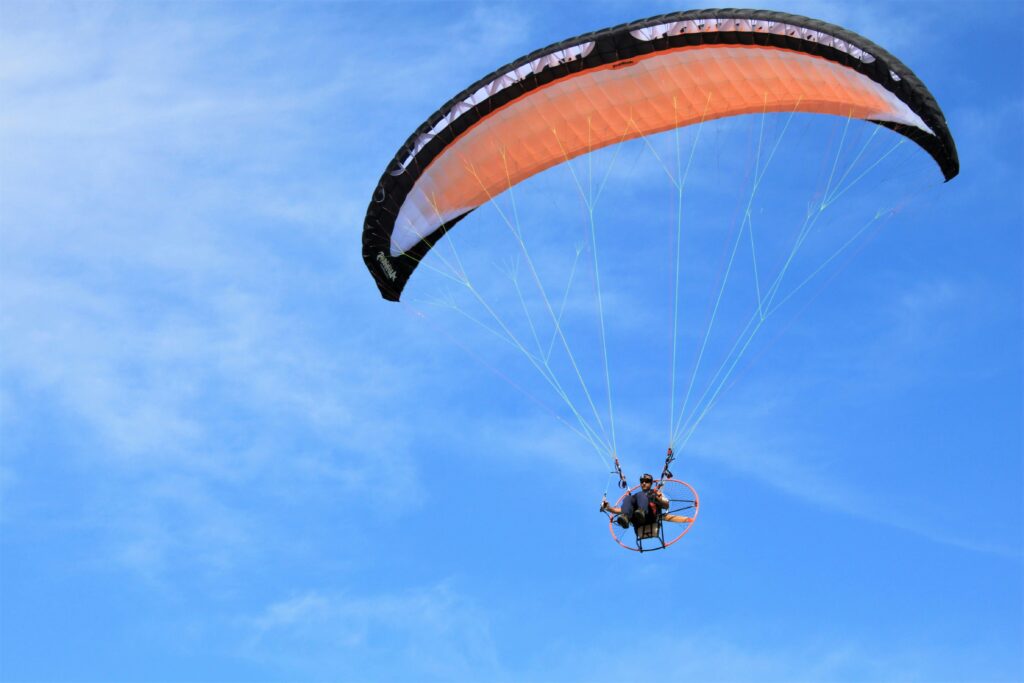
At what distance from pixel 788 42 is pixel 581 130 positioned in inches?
162

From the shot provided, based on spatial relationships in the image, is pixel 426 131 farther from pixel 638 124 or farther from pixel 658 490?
pixel 658 490

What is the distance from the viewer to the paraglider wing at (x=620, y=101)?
2506 cm

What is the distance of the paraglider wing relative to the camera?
Answer: 25.1m

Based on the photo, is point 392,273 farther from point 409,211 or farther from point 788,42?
point 788,42

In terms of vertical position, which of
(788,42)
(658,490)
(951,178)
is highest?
(788,42)

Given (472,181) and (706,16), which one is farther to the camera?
(472,181)

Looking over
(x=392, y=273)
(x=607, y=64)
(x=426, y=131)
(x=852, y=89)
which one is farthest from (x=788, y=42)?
(x=392, y=273)

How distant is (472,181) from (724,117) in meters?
4.26

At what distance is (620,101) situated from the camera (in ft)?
90.0

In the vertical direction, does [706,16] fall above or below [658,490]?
above

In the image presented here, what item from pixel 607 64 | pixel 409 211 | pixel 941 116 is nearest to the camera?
pixel 941 116

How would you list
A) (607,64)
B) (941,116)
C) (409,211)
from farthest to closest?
1. (409,211)
2. (607,64)
3. (941,116)

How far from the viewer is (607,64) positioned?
2650 cm

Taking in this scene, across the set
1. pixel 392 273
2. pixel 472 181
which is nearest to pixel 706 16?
pixel 472 181
